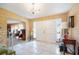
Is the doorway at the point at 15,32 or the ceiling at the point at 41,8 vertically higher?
the ceiling at the point at 41,8

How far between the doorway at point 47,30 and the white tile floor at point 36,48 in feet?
0.33

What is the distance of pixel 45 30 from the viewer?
6.94 feet

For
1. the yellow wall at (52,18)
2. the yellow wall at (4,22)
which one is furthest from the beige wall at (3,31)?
the yellow wall at (52,18)

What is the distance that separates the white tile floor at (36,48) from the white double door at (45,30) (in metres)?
0.11

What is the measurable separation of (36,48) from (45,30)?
385mm

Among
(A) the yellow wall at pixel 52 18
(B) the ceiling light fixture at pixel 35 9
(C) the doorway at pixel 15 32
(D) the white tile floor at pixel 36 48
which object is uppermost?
(B) the ceiling light fixture at pixel 35 9

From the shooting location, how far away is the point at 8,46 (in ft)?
6.37

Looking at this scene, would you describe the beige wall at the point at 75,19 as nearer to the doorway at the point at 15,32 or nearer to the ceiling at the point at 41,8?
the ceiling at the point at 41,8

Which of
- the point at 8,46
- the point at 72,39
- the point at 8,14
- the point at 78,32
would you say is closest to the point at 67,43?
the point at 72,39

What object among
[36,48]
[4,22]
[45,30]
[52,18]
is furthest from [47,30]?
[4,22]

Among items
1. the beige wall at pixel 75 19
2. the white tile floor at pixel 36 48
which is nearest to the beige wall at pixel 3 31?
the white tile floor at pixel 36 48

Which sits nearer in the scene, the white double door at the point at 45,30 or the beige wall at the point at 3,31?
the beige wall at the point at 3,31

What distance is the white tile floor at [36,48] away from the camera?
6.45 feet

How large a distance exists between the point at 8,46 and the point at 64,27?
1.06 meters
